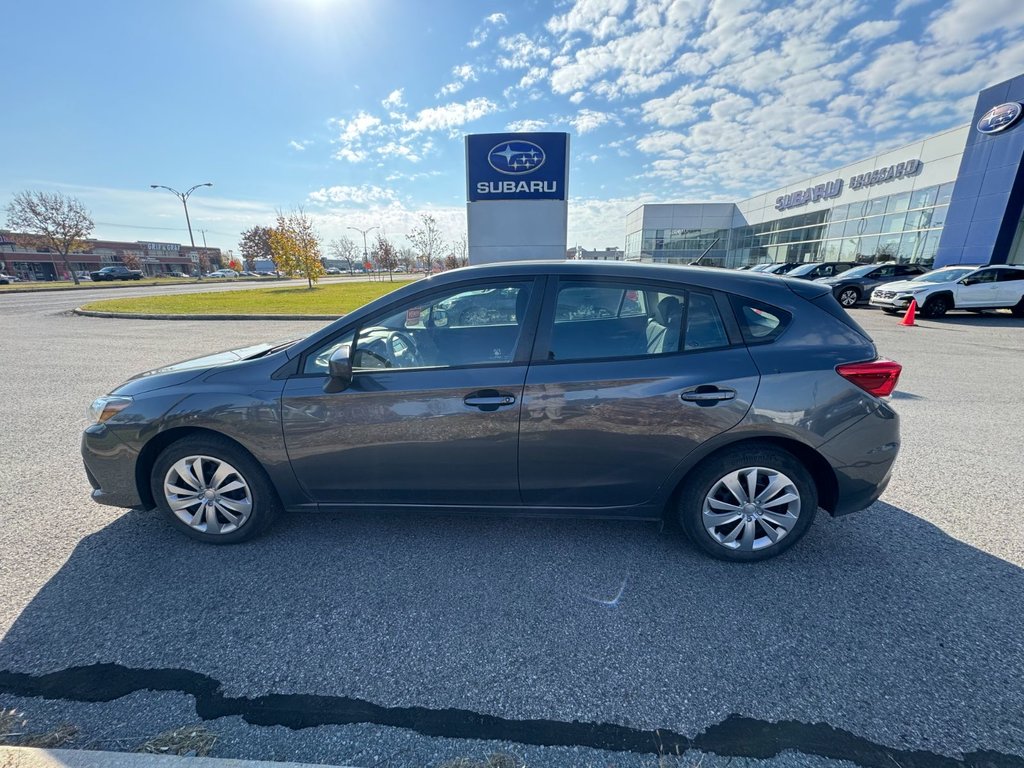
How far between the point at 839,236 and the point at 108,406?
3469 cm

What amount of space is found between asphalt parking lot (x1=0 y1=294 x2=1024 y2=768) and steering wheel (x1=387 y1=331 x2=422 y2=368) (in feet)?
3.76

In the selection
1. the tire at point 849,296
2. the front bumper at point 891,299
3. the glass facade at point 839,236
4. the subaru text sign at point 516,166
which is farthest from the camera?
the glass facade at point 839,236

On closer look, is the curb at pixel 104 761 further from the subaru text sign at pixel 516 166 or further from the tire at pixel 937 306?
the tire at pixel 937 306

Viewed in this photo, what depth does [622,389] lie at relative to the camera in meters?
2.32

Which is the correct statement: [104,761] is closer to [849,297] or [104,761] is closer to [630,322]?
[630,322]

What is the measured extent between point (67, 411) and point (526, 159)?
37.4 feet

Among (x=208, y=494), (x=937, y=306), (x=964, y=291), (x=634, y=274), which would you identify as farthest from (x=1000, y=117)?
(x=208, y=494)

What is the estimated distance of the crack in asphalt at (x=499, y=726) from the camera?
1544 mm

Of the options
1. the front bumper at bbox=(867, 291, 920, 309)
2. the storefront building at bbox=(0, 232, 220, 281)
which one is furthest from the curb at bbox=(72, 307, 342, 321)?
the storefront building at bbox=(0, 232, 220, 281)

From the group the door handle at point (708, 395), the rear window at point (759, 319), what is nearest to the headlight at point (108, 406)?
the door handle at point (708, 395)

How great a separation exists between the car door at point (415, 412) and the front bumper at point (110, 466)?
3.45 ft

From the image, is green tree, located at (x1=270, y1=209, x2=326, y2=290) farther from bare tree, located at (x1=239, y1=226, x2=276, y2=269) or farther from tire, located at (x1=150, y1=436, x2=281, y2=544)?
bare tree, located at (x1=239, y1=226, x2=276, y2=269)

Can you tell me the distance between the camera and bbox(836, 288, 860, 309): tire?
16.6m

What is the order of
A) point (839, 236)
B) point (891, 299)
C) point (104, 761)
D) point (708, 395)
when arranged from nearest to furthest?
1. point (104, 761)
2. point (708, 395)
3. point (891, 299)
4. point (839, 236)
